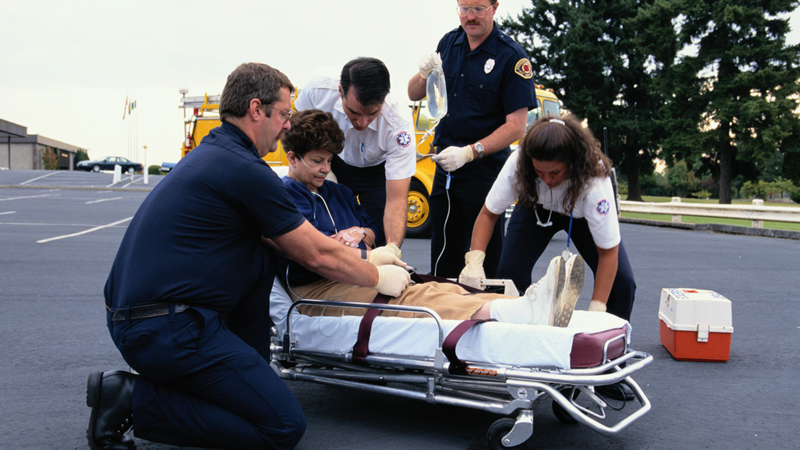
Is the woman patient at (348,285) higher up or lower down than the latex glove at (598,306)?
higher up

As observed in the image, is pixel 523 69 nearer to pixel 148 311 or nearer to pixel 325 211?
pixel 325 211

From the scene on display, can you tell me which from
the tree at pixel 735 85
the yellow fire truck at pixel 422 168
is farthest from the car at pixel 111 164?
the yellow fire truck at pixel 422 168

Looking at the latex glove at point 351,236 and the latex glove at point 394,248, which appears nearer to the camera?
the latex glove at point 351,236

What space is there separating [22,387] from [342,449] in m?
1.86

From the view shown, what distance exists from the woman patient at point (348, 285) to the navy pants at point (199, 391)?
630 millimetres

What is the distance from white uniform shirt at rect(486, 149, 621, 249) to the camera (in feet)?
9.98

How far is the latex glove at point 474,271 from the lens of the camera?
330cm

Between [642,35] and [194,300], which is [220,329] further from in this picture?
[642,35]

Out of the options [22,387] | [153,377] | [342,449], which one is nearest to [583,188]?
[342,449]

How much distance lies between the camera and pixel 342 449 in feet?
A: 8.10

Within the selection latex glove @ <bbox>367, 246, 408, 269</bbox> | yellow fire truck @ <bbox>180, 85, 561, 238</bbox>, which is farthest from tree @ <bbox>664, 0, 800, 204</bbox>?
latex glove @ <bbox>367, 246, 408, 269</bbox>

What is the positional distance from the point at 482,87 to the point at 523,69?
0.28 meters

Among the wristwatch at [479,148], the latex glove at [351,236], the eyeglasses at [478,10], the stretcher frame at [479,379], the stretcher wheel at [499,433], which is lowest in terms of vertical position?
the stretcher wheel at [499,433]

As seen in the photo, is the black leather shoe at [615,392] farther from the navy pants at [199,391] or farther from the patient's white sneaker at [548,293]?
the navy pants at [199,391]
